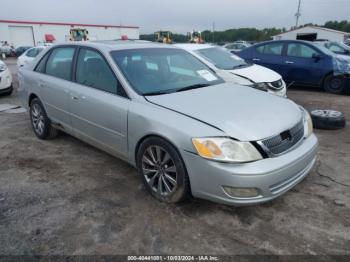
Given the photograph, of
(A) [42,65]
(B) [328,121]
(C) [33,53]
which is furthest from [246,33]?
(A) [42,65]

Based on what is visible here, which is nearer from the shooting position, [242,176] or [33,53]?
[242,176]

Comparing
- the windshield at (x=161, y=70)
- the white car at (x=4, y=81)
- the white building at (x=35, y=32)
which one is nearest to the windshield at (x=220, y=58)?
the windshield at (x=161, y=70)

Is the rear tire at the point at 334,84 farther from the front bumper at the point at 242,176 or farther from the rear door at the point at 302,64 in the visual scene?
the front bumper at the point at 242,176

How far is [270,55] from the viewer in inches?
370

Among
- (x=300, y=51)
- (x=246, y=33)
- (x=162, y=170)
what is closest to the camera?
(x=162, y=170)

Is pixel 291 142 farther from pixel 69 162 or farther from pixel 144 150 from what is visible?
pixel 69 162

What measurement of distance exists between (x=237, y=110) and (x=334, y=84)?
6.87 metres

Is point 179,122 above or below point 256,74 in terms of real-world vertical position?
above

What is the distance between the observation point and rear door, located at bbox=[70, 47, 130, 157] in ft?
10.9

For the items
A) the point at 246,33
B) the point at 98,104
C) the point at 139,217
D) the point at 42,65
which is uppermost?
the point at 42,65

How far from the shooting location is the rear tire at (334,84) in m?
8.45

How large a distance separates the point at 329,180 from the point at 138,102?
7.68 ft

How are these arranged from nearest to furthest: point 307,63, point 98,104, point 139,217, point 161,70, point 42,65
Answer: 1. point 139,217
2. point 98,104
3. point 161,70
4. point 42,65
5. point 307,63

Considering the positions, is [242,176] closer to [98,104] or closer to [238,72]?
[98,104]
